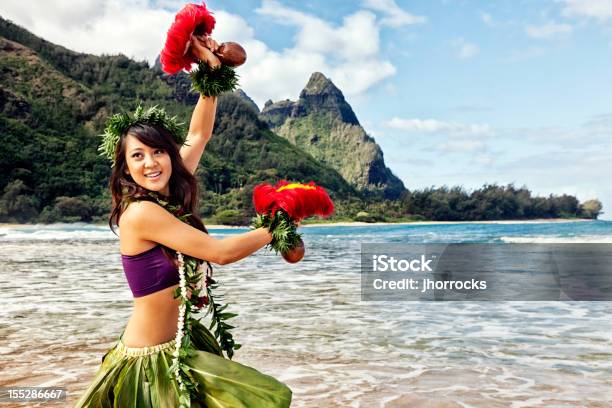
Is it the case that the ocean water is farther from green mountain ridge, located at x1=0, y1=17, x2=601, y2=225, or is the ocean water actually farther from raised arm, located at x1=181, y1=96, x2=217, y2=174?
green mountain ridge, located at x1=0, y1=17, x2=601, y2=225

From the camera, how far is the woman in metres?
1.86

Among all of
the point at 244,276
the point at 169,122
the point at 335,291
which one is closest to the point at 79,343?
the point at 169,122

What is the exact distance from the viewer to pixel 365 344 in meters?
6.18

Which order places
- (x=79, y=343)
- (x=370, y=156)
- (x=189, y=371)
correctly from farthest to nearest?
(x=370, y=156) < (x=79, y=343) < (x=189, y=371)

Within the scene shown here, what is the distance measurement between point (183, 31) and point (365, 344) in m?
4.60

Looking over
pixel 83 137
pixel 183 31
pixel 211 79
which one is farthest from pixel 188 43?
pixel 83 137

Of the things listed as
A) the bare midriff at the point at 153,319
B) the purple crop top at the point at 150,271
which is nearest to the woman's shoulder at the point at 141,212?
the purple crop top at the point at 150,271

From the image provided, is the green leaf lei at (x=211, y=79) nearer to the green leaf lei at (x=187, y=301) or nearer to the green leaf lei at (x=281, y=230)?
the green leaf lei at (x=187, y=301)

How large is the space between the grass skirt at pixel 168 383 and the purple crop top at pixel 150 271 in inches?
8.4

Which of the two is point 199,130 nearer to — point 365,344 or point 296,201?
point 296,201

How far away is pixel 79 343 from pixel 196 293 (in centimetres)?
457

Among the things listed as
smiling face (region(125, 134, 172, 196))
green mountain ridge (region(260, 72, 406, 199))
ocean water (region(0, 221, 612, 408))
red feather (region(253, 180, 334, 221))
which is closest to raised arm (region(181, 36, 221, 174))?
smiling face (region(125, 134, 172, 196))

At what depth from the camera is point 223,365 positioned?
1909mm

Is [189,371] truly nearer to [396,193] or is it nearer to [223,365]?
[223,365]
